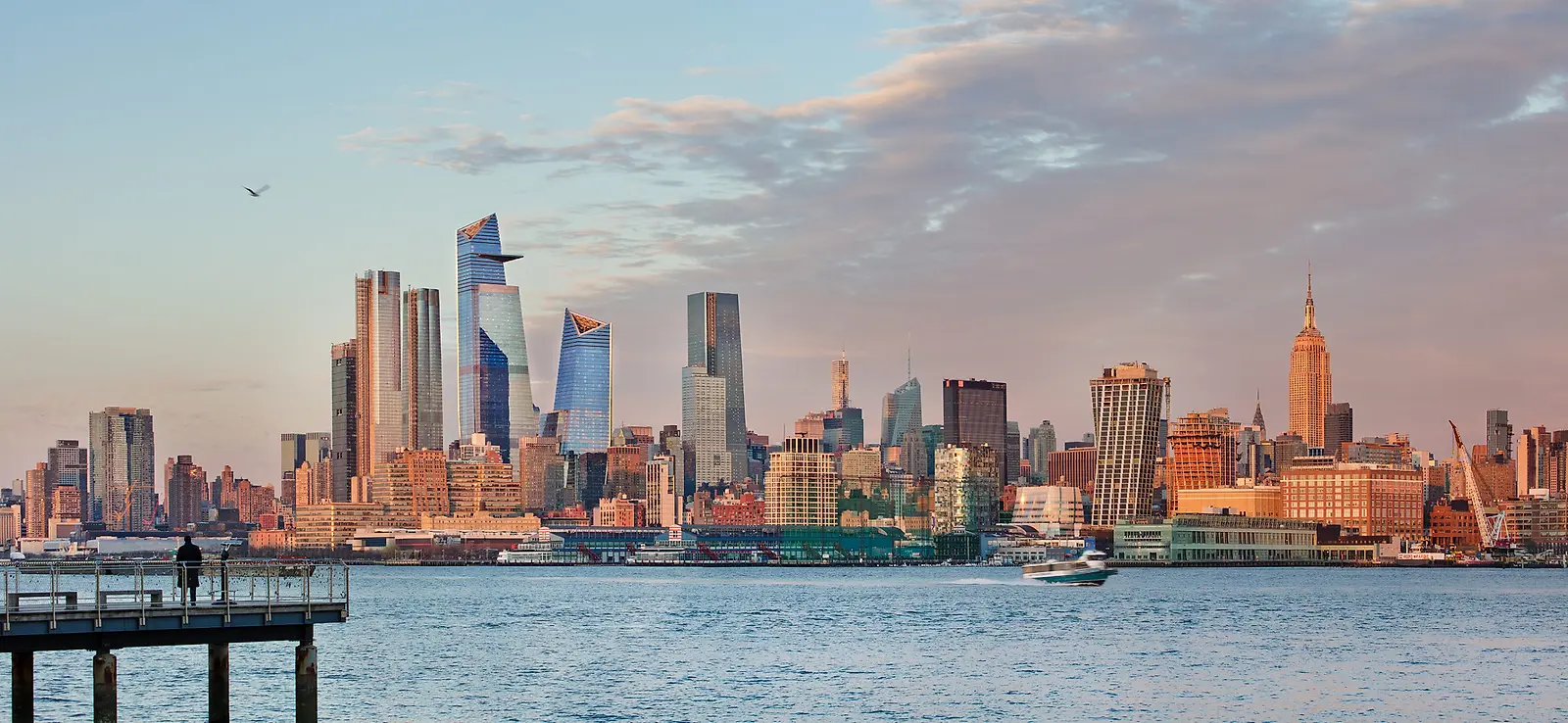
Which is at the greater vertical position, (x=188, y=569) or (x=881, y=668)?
(x=188, y=569)

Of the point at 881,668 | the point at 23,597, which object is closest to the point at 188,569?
the point at 23,597

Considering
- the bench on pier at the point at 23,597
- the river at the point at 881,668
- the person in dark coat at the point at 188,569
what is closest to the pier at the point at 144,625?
the bench on pier at the point at 23,597

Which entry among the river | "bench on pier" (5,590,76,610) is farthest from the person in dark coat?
the river

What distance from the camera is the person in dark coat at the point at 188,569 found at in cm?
5103

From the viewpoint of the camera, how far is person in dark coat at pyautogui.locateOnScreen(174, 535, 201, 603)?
5103cm

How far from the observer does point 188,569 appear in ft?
175

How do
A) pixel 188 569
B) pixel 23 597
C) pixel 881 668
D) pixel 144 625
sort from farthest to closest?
pixel 881 668 → pixel 188 569 → pixel 23 597 → pixel 144 625

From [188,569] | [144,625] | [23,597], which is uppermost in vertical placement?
[188,569]

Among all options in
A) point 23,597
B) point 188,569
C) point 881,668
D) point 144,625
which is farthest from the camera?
point 881,668

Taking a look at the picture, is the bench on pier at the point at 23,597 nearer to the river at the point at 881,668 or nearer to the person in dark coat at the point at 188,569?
the person in dark coat at the point at 188,569

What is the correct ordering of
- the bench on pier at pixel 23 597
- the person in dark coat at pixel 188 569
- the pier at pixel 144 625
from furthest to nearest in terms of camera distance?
the person in dark coat at pixel 188 569 → the bench on pier at pixel 23 597 → the pier at pixel 144 625

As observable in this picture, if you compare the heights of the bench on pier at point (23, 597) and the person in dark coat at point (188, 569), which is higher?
the person in dark coat at point (188, 569)

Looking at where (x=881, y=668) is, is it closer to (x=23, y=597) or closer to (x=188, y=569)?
(x=188, y=569)

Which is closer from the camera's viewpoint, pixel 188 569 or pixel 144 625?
pixel 144 625
